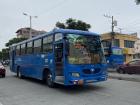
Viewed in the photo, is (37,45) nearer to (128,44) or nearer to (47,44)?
(47,44)

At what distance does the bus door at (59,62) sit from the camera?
13.7 meters

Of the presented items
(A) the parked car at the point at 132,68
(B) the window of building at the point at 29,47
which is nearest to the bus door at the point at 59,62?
(B) the window of building at the point at 29,47

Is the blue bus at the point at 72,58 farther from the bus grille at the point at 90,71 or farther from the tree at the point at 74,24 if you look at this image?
the tree at the point at 74,24

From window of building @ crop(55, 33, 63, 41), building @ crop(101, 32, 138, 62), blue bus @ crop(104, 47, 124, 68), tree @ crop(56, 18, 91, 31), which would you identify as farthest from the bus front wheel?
building @ crop(101, 32, 138, 62)

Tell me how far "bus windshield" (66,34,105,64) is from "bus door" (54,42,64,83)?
577mm

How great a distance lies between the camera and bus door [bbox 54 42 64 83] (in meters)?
13.7

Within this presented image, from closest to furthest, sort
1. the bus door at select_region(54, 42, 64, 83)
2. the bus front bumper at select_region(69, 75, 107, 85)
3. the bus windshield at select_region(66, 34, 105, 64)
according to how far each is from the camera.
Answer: the bus front bumper at select_region(69, 75, 107, 85), the bus windshield at select_region(66, 34, 105, 64), the bus door at select_region(54, 42, 64, 83)

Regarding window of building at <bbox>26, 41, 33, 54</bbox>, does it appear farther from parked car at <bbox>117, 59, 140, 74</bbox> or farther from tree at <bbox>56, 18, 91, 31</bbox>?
tree at <bbox>56, 18, 91, 31</bbox>

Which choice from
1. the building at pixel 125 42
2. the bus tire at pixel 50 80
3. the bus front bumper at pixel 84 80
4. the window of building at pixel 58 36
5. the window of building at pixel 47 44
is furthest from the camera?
the building at pixel 125 42

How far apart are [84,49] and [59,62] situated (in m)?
1.41

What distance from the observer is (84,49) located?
44.8 feet

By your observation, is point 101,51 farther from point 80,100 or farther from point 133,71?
point 133,71

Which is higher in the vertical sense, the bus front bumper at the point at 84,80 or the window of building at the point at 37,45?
the window of building at the point at 37,45

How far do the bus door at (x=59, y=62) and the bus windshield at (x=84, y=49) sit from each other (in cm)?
58
